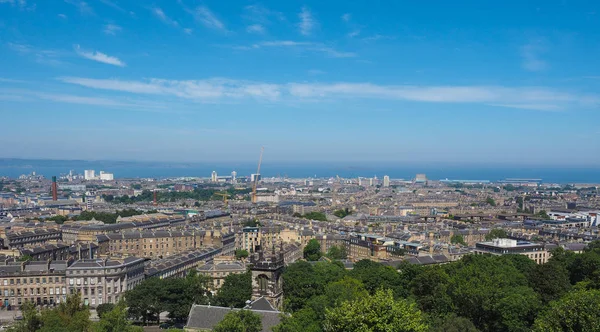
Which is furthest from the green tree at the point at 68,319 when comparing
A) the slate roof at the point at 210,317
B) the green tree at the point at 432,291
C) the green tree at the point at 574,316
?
the green tree at the point at 574,316

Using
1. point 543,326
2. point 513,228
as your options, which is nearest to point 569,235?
point 513,228

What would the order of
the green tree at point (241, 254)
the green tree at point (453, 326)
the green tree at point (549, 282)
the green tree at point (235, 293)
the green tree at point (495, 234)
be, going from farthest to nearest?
the green tree at point (495, 234) → the green tree at point (241, 254) → the green tree at point (235, 293) → the green tree at point (549, 282) → the green tree at point (453, 326)

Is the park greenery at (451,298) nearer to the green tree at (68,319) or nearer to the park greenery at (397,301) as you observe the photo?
the park greenery at (397,301)

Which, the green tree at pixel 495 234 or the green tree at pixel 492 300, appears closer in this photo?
the green tree at pixel 492 300

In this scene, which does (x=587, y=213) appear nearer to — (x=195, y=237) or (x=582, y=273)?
(x=582, y=273)

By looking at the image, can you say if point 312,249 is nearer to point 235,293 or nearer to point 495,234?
point 495,234

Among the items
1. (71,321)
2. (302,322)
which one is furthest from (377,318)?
(71,321)
